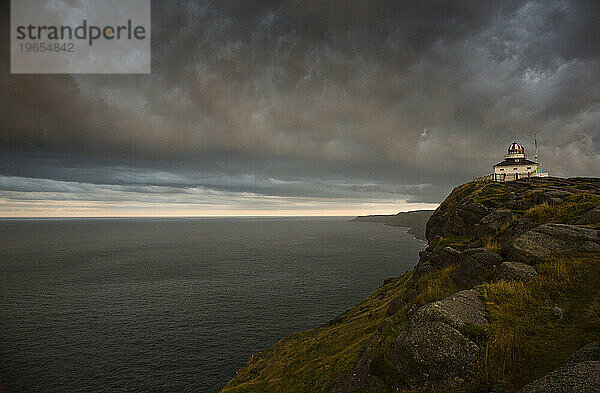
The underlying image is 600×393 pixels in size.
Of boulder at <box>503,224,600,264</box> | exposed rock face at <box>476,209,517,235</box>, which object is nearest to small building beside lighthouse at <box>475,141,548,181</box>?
exposed rock face at <box>476,209,517,235</box>

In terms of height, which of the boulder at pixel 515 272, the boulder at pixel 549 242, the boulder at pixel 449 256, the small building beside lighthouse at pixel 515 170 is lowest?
the boulder at pixel 449 256

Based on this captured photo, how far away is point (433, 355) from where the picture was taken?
11531mm

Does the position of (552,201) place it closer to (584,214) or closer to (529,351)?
(584,214)

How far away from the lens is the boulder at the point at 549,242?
1752 cm

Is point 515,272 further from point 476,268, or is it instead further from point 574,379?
point 574,379

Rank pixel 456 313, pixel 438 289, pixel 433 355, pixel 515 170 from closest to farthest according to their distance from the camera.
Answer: pixel 433 355, pixel 456 313, pixel 438 289, pixel 515 170

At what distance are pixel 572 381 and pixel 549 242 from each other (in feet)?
46.3

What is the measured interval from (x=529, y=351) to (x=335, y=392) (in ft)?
37.4

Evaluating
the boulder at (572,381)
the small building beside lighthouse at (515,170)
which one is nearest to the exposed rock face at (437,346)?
the boulder at (572,381)

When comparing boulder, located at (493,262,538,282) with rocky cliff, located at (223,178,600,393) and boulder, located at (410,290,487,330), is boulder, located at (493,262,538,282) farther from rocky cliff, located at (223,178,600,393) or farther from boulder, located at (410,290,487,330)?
boulder, located at (410,290,487,330)

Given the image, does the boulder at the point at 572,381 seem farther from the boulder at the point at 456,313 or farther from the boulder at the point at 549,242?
the boulder at the point at 549,242

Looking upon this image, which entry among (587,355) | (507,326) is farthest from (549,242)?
(587,355)

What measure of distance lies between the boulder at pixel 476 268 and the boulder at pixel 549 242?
3.54 ft

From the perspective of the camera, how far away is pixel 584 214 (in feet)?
78.0
